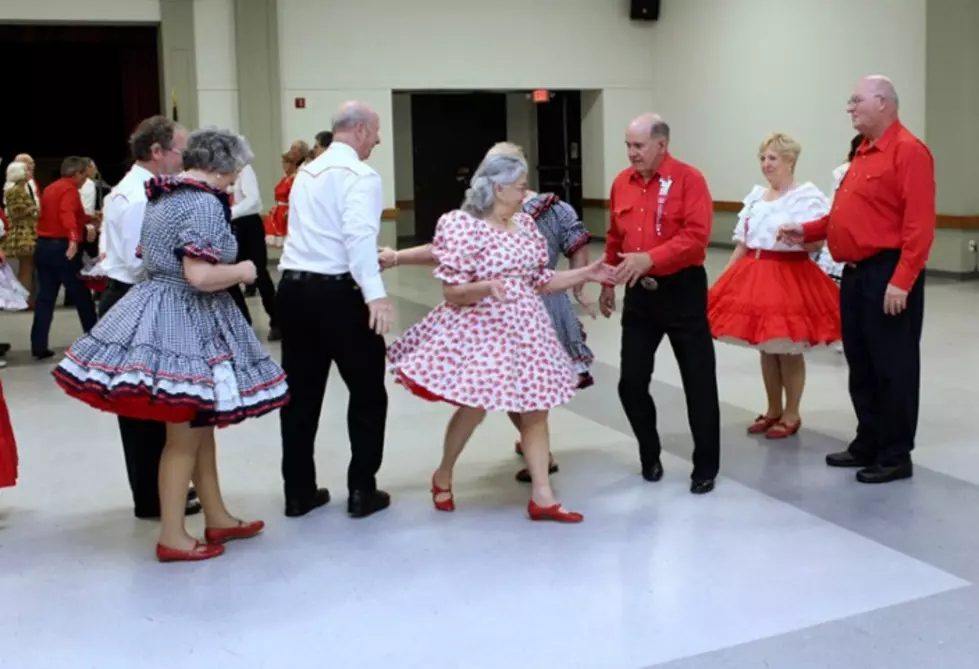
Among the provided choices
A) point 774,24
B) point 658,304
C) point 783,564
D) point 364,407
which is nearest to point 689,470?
point 658,304

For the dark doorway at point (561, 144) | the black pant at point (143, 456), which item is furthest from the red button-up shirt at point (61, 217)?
the dark doorway at point (561, 144)

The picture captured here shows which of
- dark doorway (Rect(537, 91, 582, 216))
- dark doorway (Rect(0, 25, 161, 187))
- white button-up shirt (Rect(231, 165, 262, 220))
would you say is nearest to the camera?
white button-up shirt (Rect(231, 165, 262, 220))

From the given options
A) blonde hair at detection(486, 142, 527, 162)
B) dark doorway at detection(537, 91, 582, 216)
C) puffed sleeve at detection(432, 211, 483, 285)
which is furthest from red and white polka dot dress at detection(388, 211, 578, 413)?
dark doorway at detection(537, 91, 582, 216)

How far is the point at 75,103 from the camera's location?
50.1 ft

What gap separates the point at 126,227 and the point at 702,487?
234 cm

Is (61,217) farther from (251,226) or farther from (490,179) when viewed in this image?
(490,179)

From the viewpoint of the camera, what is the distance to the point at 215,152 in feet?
11.6

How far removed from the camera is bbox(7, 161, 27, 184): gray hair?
30.5 ft

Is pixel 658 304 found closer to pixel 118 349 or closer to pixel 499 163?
pixel 499 163

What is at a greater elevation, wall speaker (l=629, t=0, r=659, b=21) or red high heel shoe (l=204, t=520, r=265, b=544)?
wall speaker (l=629, t=0, r=659, b=21)

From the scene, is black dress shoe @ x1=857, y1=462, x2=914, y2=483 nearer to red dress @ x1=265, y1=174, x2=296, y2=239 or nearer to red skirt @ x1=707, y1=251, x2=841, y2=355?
red skirt @ x1=707, y1=251, x2=841, y2=355

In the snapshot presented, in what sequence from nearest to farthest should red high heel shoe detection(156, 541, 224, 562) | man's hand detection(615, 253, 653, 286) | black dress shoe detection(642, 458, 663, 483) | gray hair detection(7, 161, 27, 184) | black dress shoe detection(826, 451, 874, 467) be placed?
red high heel shoe detection(156, 541, 224, 562), man's hand detection(615, 253, 653, 286), black dress shoe detection(642, 458, 663, 483), black dress shoe detection(826, 451, 874, 467), gray hair detection(7, 161, 27, 184)

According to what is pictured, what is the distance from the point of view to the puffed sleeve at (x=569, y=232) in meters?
4.47

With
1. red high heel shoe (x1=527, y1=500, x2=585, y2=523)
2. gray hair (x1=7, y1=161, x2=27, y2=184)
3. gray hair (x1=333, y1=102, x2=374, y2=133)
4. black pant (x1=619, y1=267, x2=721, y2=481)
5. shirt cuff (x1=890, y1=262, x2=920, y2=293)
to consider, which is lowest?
red high heel shoe (x1=527, y1=500, x2=585, y2=523)
